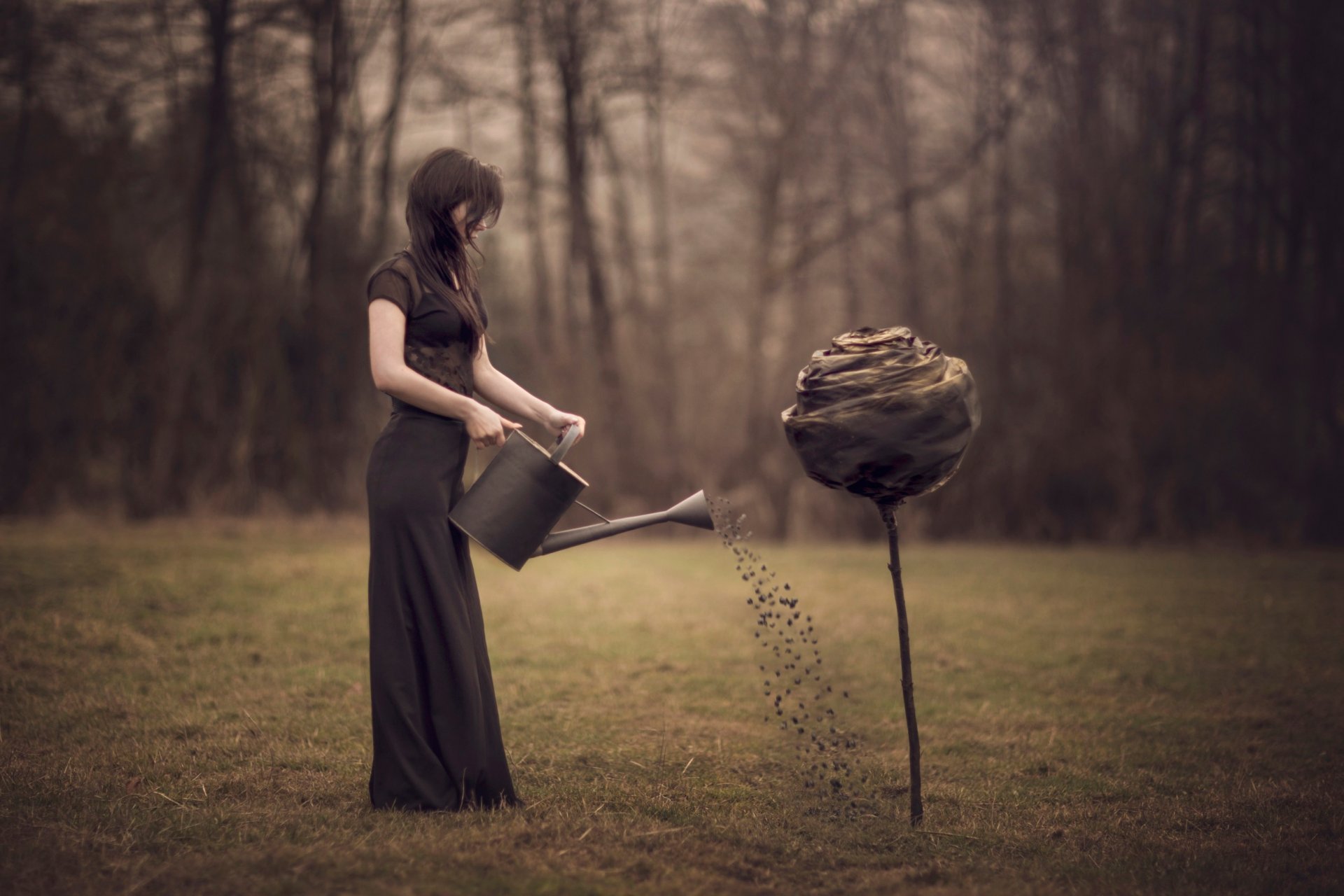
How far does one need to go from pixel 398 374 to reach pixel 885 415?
156 cm

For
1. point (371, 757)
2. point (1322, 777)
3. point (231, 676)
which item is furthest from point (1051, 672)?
point (231, 676)

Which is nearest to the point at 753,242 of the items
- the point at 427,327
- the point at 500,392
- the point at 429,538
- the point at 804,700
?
the point at 804,700

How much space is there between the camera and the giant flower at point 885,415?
139 inches

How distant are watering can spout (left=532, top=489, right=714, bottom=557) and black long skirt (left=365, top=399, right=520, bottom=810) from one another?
0.30m

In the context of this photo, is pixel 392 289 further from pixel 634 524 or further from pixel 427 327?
pixel 634 524

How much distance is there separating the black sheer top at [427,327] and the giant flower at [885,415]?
1152mm

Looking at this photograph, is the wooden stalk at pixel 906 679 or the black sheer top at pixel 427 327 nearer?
the black sheer top at pixel 427 327

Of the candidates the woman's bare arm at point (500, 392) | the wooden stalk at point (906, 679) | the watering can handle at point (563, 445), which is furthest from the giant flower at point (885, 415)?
the woman's bare arm at point (500, 392)

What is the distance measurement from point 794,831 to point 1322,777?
96.5 inches

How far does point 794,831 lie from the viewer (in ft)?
12.1

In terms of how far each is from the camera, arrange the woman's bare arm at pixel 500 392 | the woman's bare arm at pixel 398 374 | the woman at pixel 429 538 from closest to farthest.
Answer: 1. the woman's bare arm at pixel 398 374
2. the woman at pixel 429 538
3. the woman's bare arm at pixel 500 392

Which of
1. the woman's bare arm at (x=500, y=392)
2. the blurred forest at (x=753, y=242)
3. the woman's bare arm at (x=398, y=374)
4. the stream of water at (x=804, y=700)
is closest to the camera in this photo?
the woman's bare arm at (x=398, y=374)

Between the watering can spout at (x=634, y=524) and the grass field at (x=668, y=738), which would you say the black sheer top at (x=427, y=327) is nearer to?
the watering can spout at (x=634, y=524)

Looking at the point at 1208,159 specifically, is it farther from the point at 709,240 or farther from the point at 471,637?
the point at 471,637
